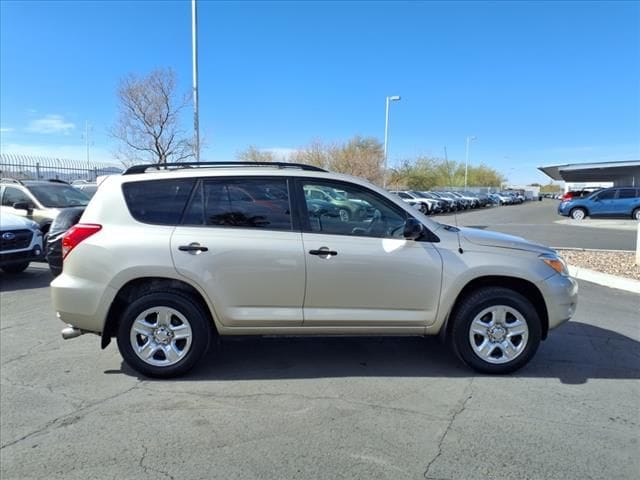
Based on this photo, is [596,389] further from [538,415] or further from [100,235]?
[100,235]

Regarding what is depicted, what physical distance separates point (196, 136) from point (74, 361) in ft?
47.9

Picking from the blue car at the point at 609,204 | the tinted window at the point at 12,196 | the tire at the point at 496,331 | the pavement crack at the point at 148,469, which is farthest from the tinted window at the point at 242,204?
the blue car at the point at 609,204

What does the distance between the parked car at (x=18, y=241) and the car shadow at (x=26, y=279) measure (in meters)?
0.24

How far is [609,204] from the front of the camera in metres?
24.0

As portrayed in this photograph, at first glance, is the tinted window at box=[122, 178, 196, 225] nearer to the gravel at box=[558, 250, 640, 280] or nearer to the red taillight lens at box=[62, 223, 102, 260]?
the red taillight lens at box=[62, 223, 102, 260]

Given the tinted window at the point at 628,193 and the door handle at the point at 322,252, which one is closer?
the door handle at the point at 322,252

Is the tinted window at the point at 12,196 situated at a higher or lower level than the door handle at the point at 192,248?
higher

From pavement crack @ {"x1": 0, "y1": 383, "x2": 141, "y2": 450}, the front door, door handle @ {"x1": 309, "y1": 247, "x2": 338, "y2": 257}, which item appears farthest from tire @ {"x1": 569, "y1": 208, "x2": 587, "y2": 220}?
pavement crack @ {"x1": 0, "y1": 383, "x2": 141, "y2": 450}

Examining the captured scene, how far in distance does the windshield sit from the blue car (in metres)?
24.0

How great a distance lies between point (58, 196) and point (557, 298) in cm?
1085

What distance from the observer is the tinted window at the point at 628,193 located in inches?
925

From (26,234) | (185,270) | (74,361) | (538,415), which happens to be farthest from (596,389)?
(26,234)

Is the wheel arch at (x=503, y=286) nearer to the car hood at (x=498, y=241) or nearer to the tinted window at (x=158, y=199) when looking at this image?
the car hood at (x=498, y=241)

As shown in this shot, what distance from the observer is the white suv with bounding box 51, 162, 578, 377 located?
389 cm
